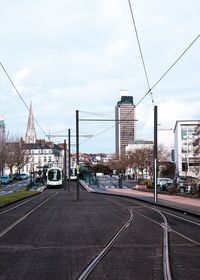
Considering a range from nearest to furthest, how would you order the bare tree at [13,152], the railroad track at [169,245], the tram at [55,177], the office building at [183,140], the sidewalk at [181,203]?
the railroad track at [169,245] < the sidewalk at [181,203] < the tram at [55,177] < the bare tree at [13,152] < the office building at [183,140]

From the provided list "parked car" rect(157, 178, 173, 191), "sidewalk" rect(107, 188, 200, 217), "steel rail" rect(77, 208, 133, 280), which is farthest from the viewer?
"parked car" rect(157, 178, 173, 191)

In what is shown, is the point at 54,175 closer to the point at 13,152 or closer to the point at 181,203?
the point at 13,152

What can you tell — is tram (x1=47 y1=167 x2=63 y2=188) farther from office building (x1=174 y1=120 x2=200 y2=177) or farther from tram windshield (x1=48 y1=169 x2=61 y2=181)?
office building (x1=174 y1=120 x2=200 y2=177)

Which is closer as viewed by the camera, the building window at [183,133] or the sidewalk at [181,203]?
the sidewalk at [181,203]

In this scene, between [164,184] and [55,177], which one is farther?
[55,177]

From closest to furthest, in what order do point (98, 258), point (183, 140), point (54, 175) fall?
1. point (98, 258)
2. point (54, 175)
3. point (183, 140)

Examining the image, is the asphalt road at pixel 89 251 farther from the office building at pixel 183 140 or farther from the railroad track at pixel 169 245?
the office building at pixel 183 140

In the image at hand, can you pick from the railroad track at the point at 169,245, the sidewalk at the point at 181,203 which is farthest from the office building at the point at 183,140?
the railroad track at the point at 169,245

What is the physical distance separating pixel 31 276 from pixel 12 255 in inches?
108

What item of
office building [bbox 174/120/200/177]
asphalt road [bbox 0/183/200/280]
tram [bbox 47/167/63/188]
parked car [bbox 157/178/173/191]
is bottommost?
asphalt road [bbox 0/183/200/280]

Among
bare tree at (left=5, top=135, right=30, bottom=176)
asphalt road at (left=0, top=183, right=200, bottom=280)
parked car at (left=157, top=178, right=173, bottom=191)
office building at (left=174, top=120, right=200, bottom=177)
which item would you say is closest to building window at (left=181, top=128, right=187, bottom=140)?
office building at (left=174, top=120, right=200, bottom=177)

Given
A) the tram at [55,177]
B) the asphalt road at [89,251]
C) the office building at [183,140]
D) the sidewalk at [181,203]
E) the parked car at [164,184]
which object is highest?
the office building at [183,140]

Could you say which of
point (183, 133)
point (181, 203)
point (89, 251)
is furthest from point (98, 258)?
point (183, 133)

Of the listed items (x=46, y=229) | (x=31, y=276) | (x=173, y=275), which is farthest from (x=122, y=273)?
(x=46, y=229)
